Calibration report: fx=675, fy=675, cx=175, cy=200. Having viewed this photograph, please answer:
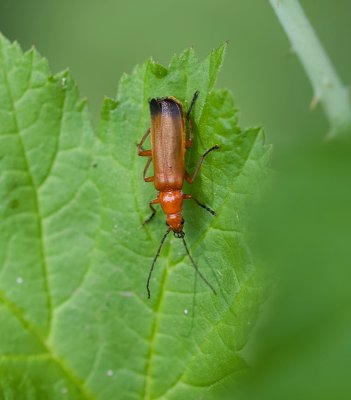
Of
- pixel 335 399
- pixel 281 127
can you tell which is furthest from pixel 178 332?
pixel 281 127

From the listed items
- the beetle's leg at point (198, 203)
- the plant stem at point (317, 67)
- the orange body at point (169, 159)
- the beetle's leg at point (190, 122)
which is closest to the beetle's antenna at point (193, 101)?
the beetle's leg at point (190, 122)

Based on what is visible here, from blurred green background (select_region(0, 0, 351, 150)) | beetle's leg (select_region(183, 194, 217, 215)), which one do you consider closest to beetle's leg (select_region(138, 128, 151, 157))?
beetle's leg (select_region(183, 194, 217, 215))

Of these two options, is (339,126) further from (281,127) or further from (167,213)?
(281,127)

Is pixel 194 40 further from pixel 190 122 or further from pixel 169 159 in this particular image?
pixel 190 122

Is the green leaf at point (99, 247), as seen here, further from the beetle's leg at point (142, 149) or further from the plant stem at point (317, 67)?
the plant stem at point (317, 67)

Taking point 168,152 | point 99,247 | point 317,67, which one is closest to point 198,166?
point 168,152

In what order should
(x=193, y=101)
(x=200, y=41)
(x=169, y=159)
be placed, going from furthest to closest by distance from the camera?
(x=200, y=41) → (x=169, y=159) → (x=193, y=101)

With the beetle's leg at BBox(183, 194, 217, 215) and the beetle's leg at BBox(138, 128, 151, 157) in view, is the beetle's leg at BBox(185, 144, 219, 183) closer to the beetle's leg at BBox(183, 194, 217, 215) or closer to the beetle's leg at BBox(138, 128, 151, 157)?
the beetle's leg at BBox(183, 194, 217, 215)
